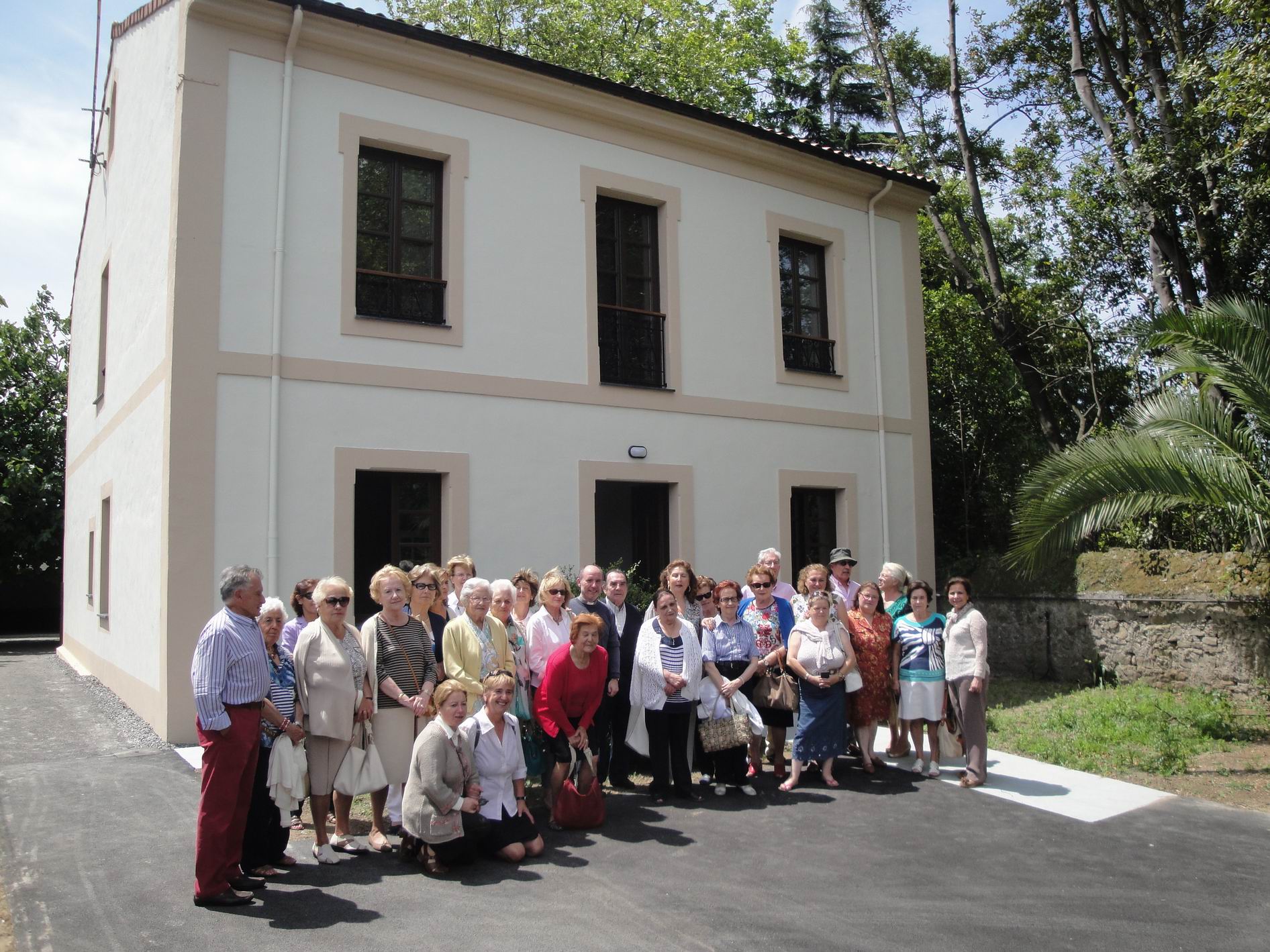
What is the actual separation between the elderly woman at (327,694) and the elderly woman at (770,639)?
318 cm

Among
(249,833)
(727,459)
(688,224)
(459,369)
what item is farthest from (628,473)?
(249,833)

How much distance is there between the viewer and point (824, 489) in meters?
13.3

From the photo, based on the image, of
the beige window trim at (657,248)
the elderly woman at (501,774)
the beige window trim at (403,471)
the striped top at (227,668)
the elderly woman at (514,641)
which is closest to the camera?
the striped top at (227,668)

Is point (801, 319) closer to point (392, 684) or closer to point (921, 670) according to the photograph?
point (921, 670)

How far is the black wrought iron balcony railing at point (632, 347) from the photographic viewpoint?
1141 centimetres

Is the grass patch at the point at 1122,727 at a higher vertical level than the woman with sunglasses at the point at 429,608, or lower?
lower

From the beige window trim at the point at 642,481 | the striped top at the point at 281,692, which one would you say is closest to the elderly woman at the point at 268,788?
the striped top at the point at 281,692

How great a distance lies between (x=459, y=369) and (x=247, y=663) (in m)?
5.56

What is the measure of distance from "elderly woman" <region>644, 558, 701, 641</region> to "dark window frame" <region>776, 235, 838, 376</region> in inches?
240

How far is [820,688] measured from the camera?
7309mm

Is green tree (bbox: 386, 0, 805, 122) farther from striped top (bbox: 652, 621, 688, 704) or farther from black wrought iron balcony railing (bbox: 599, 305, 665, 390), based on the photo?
striped top (bbox: 652, 621, 688, 704)

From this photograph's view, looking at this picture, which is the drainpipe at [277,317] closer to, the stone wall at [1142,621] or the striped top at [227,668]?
the striped top at [227,668]

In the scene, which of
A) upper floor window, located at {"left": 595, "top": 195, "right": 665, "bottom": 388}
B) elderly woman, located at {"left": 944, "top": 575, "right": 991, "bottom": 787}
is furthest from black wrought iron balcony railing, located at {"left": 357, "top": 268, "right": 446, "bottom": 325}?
elderly woman, located at {"left": 944, "top": 575, "right": 991, "bottom": 787}

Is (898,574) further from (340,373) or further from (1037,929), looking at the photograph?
(340,373)
